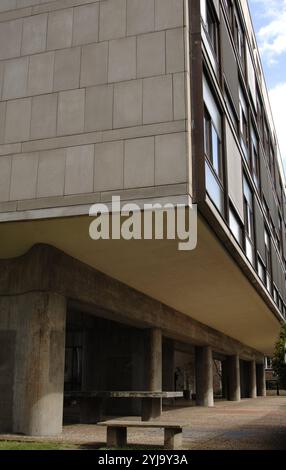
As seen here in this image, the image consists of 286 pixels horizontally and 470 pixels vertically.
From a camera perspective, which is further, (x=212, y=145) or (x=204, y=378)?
(x=204, y=378)

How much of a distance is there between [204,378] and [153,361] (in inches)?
360

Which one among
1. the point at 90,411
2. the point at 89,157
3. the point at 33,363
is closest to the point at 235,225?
the point at 89,157

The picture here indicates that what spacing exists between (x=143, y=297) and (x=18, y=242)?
647 centimetres

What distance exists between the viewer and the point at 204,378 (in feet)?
89.0

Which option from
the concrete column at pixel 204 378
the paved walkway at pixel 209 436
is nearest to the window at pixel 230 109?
the paved walkway at pixel 209 436

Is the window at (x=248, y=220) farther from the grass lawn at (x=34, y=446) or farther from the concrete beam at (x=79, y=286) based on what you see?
the grass lawn at (x=34, y=446)

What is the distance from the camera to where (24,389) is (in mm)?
11969

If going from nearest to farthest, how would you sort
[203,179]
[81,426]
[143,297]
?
[203,179]
[81,426]
[143,297]

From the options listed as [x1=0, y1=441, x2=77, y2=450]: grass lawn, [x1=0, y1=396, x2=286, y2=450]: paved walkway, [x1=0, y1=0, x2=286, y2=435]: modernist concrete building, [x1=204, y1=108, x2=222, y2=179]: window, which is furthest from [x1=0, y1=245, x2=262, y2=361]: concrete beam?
[x1=204, y1=108, x2=222, y2=179]: window

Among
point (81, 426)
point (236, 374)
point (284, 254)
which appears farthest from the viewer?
point (284, 254)

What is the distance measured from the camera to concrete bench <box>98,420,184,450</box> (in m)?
9.30

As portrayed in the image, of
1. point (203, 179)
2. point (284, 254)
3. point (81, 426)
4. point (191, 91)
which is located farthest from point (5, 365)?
point (284, 254)

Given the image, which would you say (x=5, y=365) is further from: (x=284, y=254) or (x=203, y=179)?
(x=284, y=254)

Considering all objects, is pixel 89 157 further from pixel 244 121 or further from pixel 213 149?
pixel 244 121
